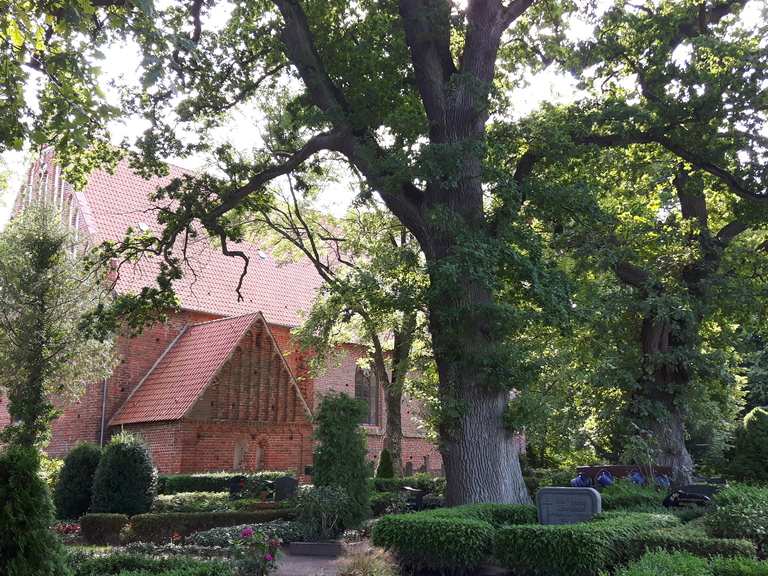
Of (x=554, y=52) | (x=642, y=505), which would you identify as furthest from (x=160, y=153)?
(x=642, y=505)

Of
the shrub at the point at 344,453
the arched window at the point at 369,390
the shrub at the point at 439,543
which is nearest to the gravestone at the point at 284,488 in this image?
the shrub at the point at 344,453

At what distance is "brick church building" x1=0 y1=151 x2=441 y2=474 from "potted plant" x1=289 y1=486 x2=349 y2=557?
941cm

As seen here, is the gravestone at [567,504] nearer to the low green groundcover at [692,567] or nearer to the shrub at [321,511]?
the low green groundcover at [692,567]

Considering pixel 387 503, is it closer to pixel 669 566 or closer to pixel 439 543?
pixel 439 543

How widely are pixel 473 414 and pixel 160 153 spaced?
331 inches

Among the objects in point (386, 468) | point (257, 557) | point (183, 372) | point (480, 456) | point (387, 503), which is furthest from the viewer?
point (183, 372)

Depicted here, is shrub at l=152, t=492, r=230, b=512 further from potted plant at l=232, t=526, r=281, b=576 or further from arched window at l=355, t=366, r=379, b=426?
arched window at l=355, t=366, r=379, b=426

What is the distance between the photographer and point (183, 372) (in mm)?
27328

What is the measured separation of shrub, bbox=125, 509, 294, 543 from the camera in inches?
645

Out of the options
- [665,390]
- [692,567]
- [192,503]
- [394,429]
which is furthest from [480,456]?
[394,429]

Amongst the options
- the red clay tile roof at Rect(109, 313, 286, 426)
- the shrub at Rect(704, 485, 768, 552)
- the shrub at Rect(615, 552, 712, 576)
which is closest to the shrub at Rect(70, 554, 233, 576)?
the shrub at Rect(615, 552, 712, 576)

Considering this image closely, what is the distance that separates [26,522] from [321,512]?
29.6 feet

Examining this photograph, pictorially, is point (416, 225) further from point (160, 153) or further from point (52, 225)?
point (52, 225)

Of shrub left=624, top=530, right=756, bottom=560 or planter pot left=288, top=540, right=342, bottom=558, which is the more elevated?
shrub left=624, top=530, right=756, bottom=560
